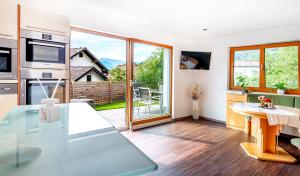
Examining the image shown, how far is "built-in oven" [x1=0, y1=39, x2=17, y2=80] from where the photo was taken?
7.48 ft

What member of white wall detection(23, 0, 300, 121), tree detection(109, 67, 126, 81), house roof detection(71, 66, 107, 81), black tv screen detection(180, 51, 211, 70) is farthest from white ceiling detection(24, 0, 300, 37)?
house roof detection(71, 66, 107, 81)

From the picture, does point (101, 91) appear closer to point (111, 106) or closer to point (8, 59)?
point (111, 106)

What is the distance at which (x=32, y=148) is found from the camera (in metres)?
0.85

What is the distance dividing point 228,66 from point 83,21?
3854 millimetres

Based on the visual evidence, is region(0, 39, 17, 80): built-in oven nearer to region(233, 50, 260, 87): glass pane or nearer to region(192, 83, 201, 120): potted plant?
region(192, 83, 201, 120): potted plant

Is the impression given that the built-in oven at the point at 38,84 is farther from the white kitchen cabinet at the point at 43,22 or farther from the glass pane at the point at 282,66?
the glass pane at the point at 282,66

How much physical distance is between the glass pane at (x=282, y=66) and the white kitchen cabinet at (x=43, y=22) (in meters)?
4.52

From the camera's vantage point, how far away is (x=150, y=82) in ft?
16.0

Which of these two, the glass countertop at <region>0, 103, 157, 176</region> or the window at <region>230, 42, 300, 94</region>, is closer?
the glass countertop at <region>0, 103, 157, 176</region>

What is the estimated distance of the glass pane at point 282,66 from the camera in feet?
13.6

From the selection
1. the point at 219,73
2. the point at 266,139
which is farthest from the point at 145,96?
the point at 266,139

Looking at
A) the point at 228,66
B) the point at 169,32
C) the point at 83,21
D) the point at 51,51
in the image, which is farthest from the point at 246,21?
the point at 51,51

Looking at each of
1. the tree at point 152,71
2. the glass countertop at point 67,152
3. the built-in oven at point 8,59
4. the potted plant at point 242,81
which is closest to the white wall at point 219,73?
the potted plant at point 242,81

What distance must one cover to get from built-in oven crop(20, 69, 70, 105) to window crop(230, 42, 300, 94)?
14.1 ft
